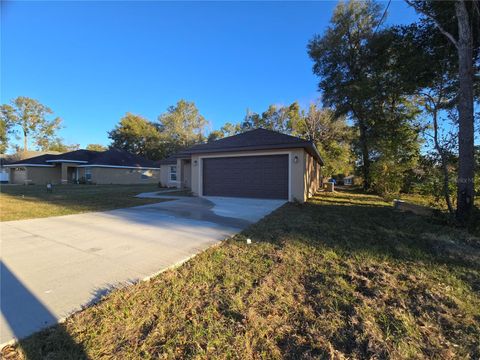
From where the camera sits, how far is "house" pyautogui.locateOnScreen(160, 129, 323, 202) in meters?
10.4

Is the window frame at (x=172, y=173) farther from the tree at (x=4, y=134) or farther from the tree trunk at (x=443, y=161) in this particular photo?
the tree at (x=4, y=134)

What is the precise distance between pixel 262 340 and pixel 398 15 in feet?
43.9

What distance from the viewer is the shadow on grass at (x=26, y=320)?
1831 millimetres

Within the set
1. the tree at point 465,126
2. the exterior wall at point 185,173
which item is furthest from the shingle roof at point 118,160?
the tree at point 465,126

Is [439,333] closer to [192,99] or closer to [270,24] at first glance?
[270,24]

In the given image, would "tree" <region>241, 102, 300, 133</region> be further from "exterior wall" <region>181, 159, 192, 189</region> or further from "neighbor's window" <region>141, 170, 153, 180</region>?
"neighbor's window" <region>141, 170, 153, 180</region>

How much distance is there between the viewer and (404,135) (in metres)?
11.0

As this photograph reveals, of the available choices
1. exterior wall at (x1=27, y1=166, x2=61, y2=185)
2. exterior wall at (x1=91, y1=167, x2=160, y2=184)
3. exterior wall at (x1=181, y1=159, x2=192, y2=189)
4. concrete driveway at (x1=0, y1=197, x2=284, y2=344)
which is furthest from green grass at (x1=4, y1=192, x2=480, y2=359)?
exterior wall at (x1=27, y1=166, x2=61, y2=185)

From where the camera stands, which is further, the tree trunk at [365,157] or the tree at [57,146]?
the tree at [57,146]

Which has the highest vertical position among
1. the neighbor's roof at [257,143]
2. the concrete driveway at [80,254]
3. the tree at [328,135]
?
the tree at [328,135]

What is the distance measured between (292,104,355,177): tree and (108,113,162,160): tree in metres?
23.1

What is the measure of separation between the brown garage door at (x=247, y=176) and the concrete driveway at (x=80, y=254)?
4.12 m

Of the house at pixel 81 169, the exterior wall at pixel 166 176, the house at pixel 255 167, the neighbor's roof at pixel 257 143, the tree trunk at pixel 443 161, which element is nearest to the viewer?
the tree trunk at pixel 443 161

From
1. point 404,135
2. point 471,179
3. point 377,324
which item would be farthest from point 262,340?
point 404,135
